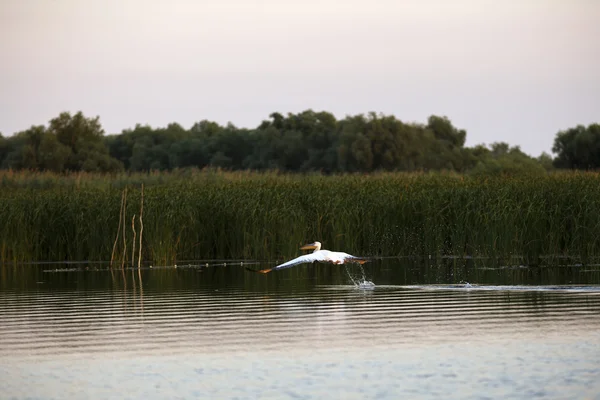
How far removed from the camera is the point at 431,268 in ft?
74.1

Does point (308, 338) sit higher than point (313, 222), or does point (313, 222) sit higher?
point (313, 222)

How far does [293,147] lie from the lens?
243 ft

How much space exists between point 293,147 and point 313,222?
48.0 meters

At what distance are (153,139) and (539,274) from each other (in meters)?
68.2

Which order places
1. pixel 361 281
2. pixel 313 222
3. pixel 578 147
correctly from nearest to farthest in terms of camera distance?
pixel 361 281 → pixel 313 222 → pixel 578 147

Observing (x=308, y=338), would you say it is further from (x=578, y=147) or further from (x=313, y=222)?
(x=578, y=147)

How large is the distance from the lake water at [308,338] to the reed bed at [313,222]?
209 centimetres

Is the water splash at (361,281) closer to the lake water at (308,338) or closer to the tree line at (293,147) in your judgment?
the lake water at (308,338)

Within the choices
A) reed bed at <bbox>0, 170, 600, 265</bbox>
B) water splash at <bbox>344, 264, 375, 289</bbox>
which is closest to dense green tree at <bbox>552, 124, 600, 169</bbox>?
reed bed at <bbox>0, 170, 600, 265</bbox>

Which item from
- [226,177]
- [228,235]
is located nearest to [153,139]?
[226,177]

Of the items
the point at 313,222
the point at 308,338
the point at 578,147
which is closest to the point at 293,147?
the point at 578,147

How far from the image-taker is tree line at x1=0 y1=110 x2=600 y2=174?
66062mm

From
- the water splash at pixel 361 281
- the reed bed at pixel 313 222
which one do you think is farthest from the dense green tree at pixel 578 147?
the water splash at pixel 361 281

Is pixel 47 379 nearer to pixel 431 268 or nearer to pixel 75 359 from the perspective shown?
pixel 75 359
